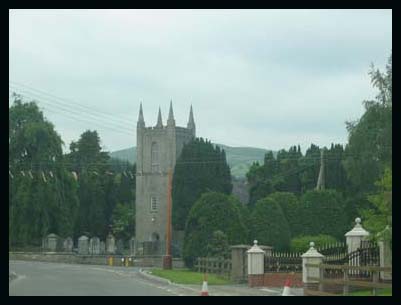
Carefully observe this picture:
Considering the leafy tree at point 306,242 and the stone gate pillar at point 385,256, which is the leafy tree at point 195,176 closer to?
the leafy tree at point 306,242

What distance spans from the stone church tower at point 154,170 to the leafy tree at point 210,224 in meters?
41.1

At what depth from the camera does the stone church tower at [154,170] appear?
3558 inches

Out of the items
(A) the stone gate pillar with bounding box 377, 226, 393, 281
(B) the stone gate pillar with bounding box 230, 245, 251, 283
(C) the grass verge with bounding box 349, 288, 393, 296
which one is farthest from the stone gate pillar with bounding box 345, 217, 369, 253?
(B) the stone gate pillar with bounding box 230, 245, 251, 283

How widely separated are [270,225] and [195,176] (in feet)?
118

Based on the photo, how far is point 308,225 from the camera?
168ft

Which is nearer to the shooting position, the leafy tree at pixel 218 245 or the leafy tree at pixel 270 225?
the leafy tree at pixel 218 245

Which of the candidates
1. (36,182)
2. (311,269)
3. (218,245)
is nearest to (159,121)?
(36,182)

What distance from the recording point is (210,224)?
47.0 metres

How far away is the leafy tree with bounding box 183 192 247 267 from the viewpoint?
46.9 m

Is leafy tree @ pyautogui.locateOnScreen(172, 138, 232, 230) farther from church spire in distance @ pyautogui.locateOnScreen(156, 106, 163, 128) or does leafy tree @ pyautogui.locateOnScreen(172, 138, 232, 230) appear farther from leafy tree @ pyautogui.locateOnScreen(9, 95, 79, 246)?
leafy tree @ pyautogui.locateOnScreen(9, 95, 79, 246)

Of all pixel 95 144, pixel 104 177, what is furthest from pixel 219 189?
pixel 95 144

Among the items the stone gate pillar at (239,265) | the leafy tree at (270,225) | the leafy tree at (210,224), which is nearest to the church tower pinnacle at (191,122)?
the leafy tree at (270,225)

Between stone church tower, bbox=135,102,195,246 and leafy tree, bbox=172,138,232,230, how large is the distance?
5.50 metres
